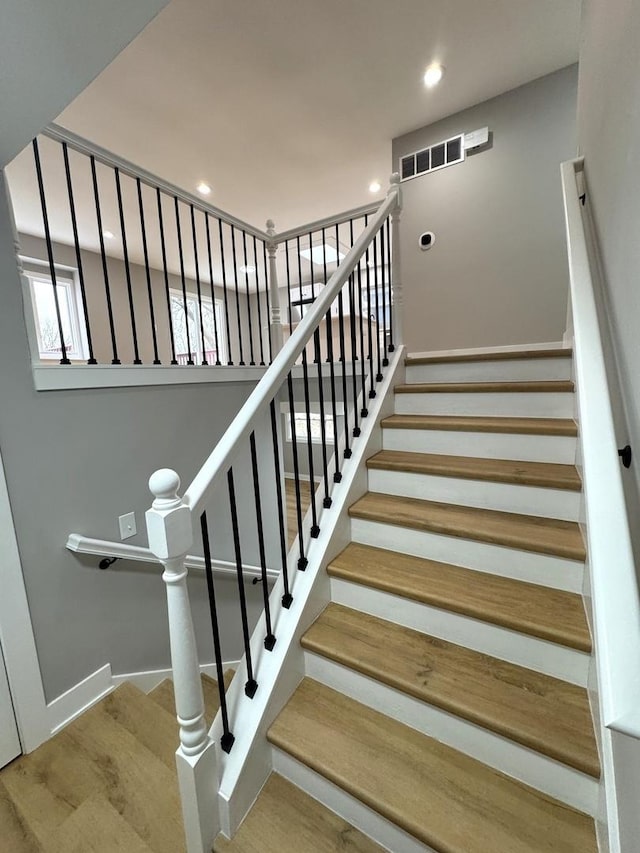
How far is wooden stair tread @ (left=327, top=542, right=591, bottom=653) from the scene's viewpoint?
1052mm

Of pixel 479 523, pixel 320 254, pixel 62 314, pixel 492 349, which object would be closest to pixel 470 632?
pixel 479 523

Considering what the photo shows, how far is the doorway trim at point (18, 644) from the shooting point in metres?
1.41

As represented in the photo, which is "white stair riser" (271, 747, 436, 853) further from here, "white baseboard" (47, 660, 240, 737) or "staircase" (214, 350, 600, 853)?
"white baseboard" (47, 660, 240, 737)

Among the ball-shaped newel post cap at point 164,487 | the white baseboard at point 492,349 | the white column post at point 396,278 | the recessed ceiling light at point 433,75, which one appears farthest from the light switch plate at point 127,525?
the recessed ceiling light at point 433,75

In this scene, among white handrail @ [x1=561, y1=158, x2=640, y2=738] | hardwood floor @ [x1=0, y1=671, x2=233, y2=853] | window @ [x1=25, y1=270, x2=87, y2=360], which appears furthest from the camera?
window @ [x1=25, y1=270, x2=87, y2=360]

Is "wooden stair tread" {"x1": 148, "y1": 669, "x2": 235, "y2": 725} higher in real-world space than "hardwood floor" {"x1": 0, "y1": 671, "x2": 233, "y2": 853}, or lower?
lower

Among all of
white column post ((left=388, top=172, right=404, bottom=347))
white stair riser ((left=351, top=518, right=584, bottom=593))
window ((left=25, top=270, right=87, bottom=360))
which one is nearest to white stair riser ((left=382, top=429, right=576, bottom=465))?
white stair riser ((left=351, top=518, right=584, bottom=593))

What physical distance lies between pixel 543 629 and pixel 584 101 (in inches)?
95.2

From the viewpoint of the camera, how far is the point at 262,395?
1126 millimetres

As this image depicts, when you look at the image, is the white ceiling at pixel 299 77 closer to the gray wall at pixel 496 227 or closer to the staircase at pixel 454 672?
the gray wall at pixel 496 227

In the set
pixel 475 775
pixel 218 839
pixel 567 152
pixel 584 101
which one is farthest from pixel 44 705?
pixel 567 152

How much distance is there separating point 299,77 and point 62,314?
4.48 m

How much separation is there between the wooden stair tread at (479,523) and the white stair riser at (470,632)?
28 cm

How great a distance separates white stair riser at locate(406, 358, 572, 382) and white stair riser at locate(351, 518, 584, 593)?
3.42 feet
